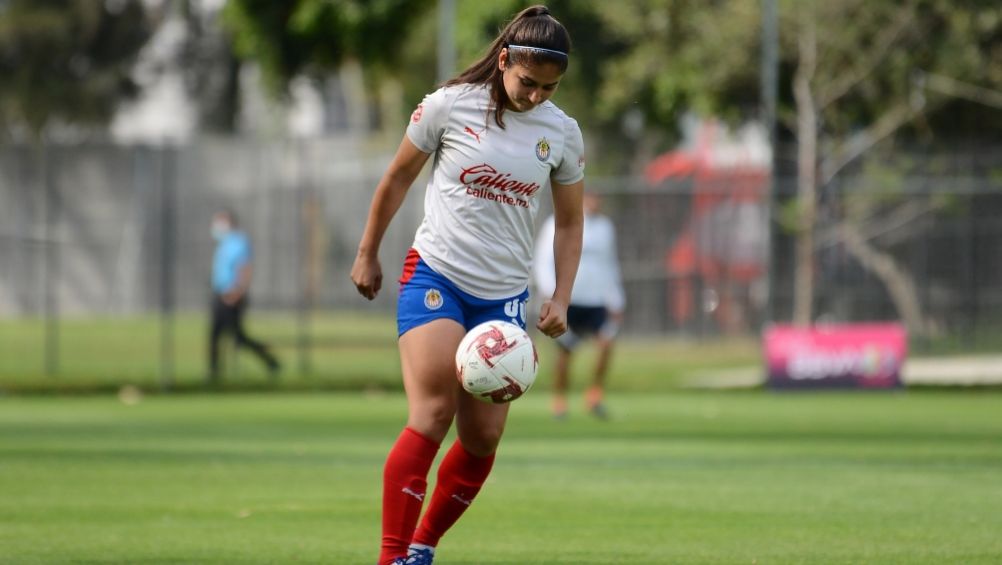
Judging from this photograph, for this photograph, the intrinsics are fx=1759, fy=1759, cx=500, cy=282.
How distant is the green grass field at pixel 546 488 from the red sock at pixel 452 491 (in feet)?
2.42

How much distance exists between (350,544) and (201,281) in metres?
19.0

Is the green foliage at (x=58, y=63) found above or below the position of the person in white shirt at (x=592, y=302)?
above

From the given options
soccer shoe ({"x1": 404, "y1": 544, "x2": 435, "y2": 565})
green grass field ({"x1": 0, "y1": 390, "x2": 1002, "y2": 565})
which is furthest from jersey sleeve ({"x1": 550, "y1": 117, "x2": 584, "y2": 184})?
green grass field ({"x1": 0, "y1": 390, "x2": 1002, "y2": 565})

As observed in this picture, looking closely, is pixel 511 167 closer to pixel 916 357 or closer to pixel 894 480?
pixel 894 480

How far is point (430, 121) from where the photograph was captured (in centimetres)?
679

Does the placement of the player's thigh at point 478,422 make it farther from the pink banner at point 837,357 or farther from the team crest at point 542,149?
the pink banner at point 837,357

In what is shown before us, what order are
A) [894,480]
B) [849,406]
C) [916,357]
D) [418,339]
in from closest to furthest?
[418,339] < [894,480] < [849,406] < [916,357]

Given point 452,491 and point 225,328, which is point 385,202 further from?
point 225,328

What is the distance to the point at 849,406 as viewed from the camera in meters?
20.2

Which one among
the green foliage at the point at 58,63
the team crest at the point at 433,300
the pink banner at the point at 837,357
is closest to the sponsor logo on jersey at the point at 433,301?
the team crest at the point at 433,300

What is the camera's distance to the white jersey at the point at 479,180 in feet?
22.2

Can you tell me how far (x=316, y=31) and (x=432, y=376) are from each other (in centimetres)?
3187

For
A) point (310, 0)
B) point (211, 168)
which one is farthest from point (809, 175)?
point (310, 0)

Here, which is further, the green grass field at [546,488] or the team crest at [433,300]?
the green grass field at [546,488]
